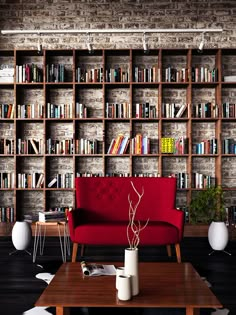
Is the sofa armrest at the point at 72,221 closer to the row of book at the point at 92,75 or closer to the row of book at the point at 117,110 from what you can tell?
the row of book at the point at 117,110

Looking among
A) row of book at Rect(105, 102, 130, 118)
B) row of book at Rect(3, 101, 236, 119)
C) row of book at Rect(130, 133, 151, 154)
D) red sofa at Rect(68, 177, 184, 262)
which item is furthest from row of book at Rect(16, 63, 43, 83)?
red sofa at Rect(68, 177, 184, 262)

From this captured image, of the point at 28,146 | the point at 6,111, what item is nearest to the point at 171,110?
the point at 28,146

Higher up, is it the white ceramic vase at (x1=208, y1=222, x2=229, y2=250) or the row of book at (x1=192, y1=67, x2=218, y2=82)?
the row of book at (x1=192, y1=67, x2=218, y2=82)

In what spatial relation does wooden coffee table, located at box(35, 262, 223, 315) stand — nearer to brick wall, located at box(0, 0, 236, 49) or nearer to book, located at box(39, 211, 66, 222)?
book, located at box(39, 211, 66, 222)

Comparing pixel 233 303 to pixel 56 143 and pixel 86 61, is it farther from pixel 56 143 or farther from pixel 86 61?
pixel 86 61

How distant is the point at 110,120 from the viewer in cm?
626

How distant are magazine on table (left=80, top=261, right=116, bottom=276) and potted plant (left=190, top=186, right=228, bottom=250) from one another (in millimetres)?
2414

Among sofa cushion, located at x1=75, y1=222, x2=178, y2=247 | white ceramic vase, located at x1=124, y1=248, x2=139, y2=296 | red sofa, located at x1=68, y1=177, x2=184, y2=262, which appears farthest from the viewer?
red sofa, located at x1=68, y1=177, x2=184, y2=262

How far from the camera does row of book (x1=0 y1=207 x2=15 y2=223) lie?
6117 mm

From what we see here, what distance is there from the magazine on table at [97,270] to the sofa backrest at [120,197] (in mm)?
1882

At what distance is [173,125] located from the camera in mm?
6426

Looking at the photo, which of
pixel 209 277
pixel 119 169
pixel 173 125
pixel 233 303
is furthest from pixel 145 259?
pixel 173 125

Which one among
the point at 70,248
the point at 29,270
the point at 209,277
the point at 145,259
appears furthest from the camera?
the point at 70,248

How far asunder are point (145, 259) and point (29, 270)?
4.33ft
